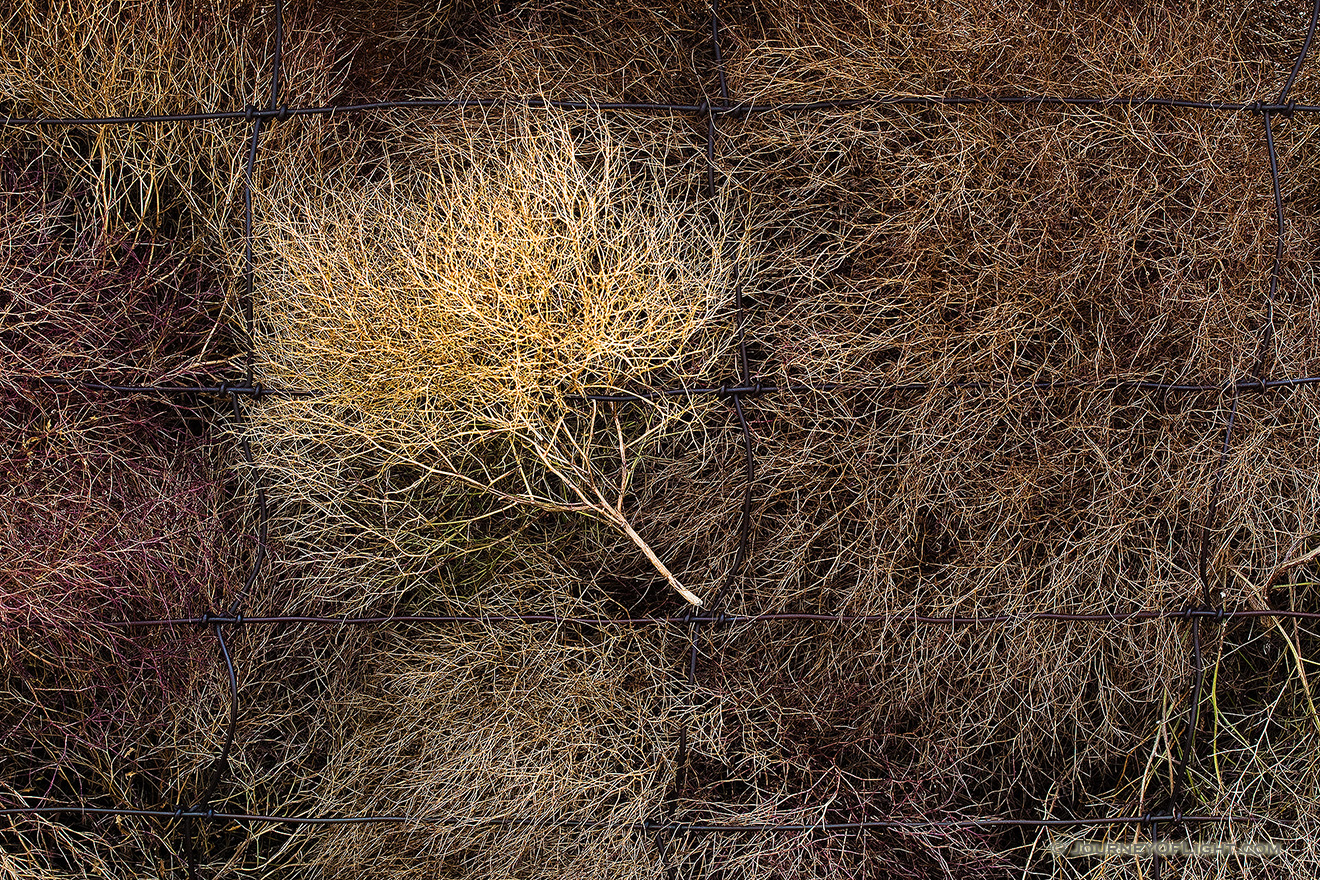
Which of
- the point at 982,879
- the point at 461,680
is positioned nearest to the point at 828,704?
the point at 982,879

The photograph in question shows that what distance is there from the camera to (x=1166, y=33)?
1.18 metres

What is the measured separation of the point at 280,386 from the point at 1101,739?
1.03 metres

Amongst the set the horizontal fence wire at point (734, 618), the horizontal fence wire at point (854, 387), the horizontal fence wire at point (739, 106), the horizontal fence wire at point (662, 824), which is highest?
the horizontal fence wire at point (739, 106)

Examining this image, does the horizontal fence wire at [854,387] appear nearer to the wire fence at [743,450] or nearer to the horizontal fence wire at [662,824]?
the wire fence at [743,450]

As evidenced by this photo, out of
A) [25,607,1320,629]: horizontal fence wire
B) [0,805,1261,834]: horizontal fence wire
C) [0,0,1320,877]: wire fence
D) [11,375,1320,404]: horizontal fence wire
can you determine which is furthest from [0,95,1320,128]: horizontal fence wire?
[0,805,1261,834]: horizontal fence wire

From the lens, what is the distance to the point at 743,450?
1169mm

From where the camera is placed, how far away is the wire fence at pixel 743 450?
110cm

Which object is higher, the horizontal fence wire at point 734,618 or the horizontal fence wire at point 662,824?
the horizontal fence wire at point 734,618

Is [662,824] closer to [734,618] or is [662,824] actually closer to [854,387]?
[734,618]

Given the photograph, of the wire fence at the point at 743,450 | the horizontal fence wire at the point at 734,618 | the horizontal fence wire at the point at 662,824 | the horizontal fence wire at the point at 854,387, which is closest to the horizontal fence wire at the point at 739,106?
the wire fence at the point at 743,450

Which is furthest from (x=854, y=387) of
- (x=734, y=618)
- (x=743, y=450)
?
(x=734, y=618)

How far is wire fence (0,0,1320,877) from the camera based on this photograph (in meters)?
1.10

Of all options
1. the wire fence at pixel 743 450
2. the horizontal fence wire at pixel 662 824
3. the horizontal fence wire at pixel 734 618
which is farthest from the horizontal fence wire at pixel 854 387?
the horizontal fence wire at pixel 662 824

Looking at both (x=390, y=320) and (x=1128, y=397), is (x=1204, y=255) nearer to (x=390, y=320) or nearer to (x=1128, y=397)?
(x=1128, y=397)
